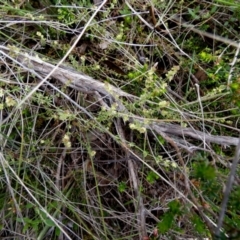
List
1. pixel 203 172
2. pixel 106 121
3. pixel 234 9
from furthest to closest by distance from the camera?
pixel 234 9 < pixel 106 121 < pixel 203 172

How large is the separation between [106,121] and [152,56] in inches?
11.7

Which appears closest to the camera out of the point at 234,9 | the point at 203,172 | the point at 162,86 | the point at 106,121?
the point at 203,172

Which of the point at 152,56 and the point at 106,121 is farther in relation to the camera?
the point at 152,56

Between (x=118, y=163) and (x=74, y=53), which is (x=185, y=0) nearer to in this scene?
(x=74, y=53)

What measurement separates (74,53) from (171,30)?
1.10 feet

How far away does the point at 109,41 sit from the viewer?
1375 millimetres

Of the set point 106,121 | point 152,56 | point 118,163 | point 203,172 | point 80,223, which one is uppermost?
point 203,172

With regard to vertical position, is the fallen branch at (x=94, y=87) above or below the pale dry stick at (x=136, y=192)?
above

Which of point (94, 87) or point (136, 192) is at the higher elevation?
point (94, 87)

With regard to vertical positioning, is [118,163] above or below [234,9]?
below

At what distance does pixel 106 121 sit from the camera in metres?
1.33

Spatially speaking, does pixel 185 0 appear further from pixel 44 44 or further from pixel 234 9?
pixel 44 44

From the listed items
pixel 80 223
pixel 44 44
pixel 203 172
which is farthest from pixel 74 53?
pixel 203 172

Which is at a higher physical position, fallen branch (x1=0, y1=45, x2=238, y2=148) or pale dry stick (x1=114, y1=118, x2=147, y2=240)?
fallen branch (x1=0, y1=45, x2=238, y2=148)
